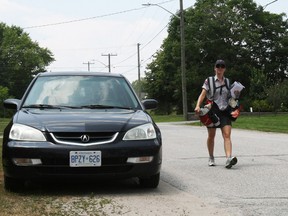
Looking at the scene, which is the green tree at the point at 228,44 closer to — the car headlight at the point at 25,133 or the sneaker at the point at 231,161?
the sneaker at the point at 231,161

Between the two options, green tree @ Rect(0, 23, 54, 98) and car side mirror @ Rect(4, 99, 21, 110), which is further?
green tree @ Rect(0, 23, 54, 98)

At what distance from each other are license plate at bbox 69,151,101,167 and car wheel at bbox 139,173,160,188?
849 millimetres

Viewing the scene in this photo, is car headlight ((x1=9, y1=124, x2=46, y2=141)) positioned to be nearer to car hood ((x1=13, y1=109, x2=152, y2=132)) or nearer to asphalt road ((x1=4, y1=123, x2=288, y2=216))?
car hood ((x1=13, y1=109, x2=152, y2=132))

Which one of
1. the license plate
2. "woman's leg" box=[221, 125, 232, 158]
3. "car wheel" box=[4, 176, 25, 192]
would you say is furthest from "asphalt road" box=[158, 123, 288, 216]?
"car wheel" box=[4, 176, 25, 192]

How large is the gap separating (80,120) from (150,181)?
1.19 metres

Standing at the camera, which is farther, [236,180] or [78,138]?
[236,180]

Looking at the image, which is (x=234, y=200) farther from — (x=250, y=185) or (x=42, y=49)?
(x=42, y=49)

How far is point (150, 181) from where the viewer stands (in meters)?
6.36

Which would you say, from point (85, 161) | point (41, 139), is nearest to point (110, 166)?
point (85, 161)

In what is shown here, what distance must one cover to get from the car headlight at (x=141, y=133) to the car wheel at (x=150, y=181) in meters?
0.55

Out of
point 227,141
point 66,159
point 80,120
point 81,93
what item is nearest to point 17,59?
point 227,141

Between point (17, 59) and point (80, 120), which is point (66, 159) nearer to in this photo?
point (80, 120)

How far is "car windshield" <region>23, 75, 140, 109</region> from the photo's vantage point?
265 inches

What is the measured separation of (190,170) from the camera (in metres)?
8.23
